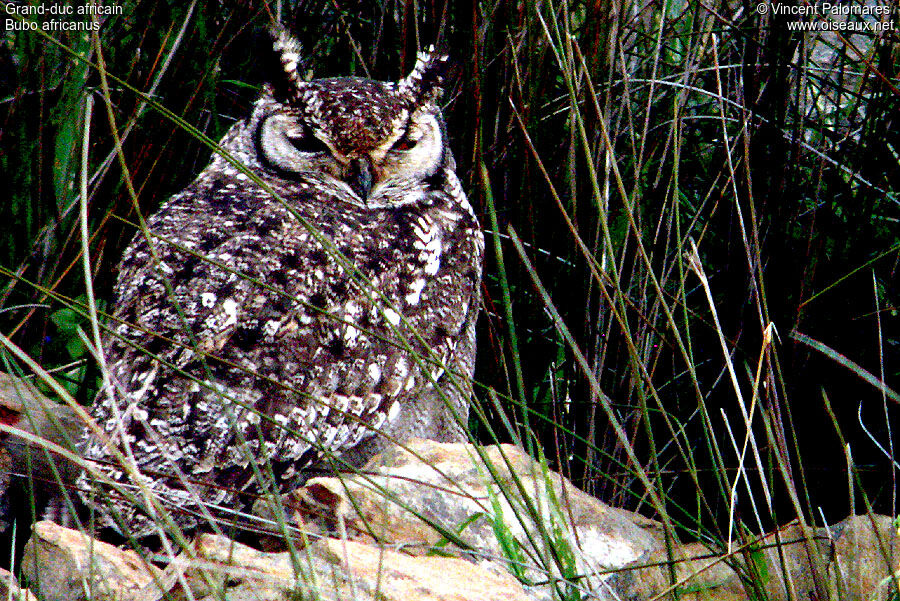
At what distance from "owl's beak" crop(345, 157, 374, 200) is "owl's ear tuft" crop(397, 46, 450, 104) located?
193mm

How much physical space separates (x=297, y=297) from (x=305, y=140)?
54 cm

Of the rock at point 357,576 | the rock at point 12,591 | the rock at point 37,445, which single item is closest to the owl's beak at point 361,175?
the rock at point 37,445

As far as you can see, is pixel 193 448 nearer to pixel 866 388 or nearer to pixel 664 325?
pixel 664 325

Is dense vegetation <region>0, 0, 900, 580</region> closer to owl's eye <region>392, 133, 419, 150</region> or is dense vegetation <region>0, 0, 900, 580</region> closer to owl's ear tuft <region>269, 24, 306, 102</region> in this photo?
owl's ear tuft <region>269, 24, 306, 102</region>

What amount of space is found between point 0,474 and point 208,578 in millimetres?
904

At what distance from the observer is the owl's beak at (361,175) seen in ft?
7.14

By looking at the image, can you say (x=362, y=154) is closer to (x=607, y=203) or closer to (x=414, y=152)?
(x=414, y=152)

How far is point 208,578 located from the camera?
938 mm

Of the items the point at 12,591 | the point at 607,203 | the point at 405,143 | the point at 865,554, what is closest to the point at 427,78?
the point at 405,143

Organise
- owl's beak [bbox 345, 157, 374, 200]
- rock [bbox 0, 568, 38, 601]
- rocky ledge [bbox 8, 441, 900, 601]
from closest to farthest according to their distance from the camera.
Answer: rock [bbox 0, 568, 38, 601], rocky ledge [bbox 8, 441, 900, 601], owl's beak [bbox 345, 157, 374, 200]

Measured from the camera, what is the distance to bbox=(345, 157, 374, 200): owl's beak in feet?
7.14

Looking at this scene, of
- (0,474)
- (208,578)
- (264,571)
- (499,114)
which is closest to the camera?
(208,578)

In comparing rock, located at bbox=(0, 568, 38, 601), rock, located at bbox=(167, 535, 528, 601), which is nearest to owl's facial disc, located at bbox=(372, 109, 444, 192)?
rock, located at bbox=(167, 535, 528, 601)

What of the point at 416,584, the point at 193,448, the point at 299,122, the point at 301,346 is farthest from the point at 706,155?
the point at 416,584
